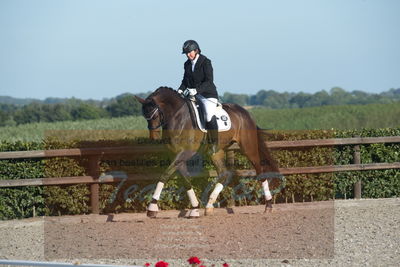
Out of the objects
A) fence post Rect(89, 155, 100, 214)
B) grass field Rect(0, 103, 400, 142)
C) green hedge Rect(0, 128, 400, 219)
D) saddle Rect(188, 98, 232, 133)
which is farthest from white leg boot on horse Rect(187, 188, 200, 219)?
grass field Rect(0, 103, 400, 142)

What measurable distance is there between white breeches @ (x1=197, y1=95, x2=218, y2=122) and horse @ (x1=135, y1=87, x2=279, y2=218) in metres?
0.23

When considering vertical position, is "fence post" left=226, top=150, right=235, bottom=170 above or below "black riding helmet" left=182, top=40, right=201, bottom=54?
below

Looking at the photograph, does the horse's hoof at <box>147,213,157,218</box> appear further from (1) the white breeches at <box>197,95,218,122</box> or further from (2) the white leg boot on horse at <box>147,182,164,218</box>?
(1) the white breeches at <box>197,95,218,122</box>

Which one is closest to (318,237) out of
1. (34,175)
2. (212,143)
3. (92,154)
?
(212,143)

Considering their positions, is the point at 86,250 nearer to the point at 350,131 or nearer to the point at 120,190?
the point at 120,190

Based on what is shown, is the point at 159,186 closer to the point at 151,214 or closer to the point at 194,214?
the point at 151,214

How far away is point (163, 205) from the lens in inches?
449

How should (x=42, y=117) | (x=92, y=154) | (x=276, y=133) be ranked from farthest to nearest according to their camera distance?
(x=42, y=117), (x=276, y=133), (x=92, y=154)

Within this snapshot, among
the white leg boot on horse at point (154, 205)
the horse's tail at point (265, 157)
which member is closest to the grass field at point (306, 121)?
the horse's tail at point (265, 157)

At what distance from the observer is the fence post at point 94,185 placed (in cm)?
1109

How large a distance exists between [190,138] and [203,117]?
437 millimetres

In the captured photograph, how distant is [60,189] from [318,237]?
4.75 metres

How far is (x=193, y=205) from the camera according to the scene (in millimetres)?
10625

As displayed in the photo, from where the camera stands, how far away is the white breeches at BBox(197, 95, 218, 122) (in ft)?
34.0
